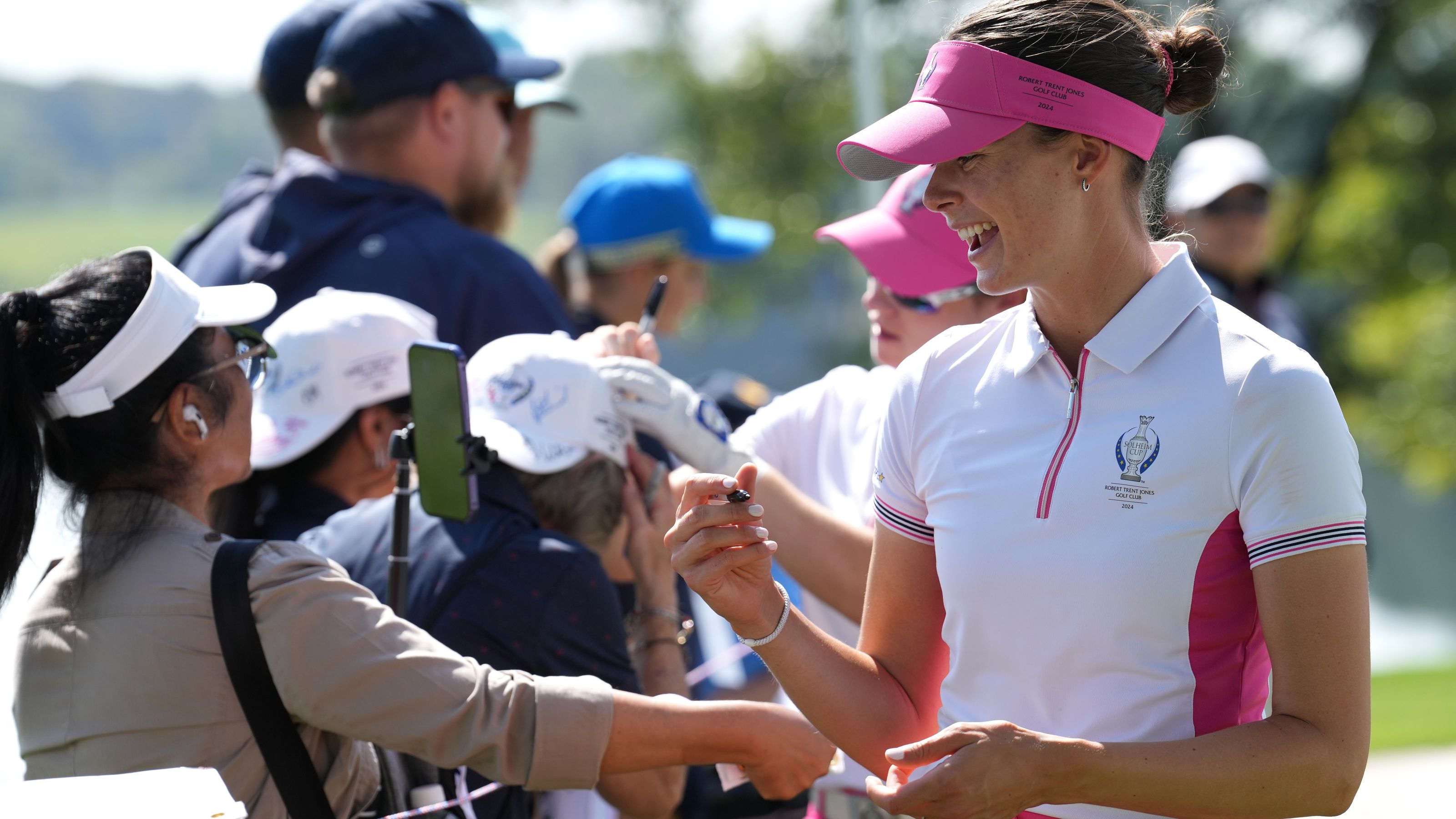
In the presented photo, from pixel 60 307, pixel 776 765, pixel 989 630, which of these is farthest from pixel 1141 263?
pixel 60 307

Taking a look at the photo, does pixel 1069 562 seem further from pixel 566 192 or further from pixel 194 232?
pixel 566 192

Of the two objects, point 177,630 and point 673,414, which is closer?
point 177,630

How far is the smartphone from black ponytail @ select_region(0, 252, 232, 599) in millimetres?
391

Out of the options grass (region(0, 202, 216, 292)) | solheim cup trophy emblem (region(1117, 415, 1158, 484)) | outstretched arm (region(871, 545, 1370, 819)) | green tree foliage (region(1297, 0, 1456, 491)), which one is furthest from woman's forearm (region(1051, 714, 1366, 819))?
green tree foliage (region(1297, 0, 1456, 491))

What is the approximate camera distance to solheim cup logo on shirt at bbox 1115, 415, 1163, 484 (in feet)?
5.21

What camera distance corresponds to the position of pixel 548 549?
7.50 ft

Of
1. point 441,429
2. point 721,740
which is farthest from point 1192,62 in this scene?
point 441,429

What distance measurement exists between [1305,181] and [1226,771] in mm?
18541

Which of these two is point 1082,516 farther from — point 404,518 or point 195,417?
point 195,417

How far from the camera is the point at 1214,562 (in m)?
1.57

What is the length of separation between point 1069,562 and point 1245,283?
3529 mm

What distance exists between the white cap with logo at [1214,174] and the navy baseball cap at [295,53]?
302 centimetres

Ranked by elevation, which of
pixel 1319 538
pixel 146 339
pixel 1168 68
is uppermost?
pixel 1168 68

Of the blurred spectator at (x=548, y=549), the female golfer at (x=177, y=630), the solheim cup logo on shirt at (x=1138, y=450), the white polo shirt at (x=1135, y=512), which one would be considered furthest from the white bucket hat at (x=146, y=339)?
the solheim cup logo on shirt at (x=1138, y=450)
